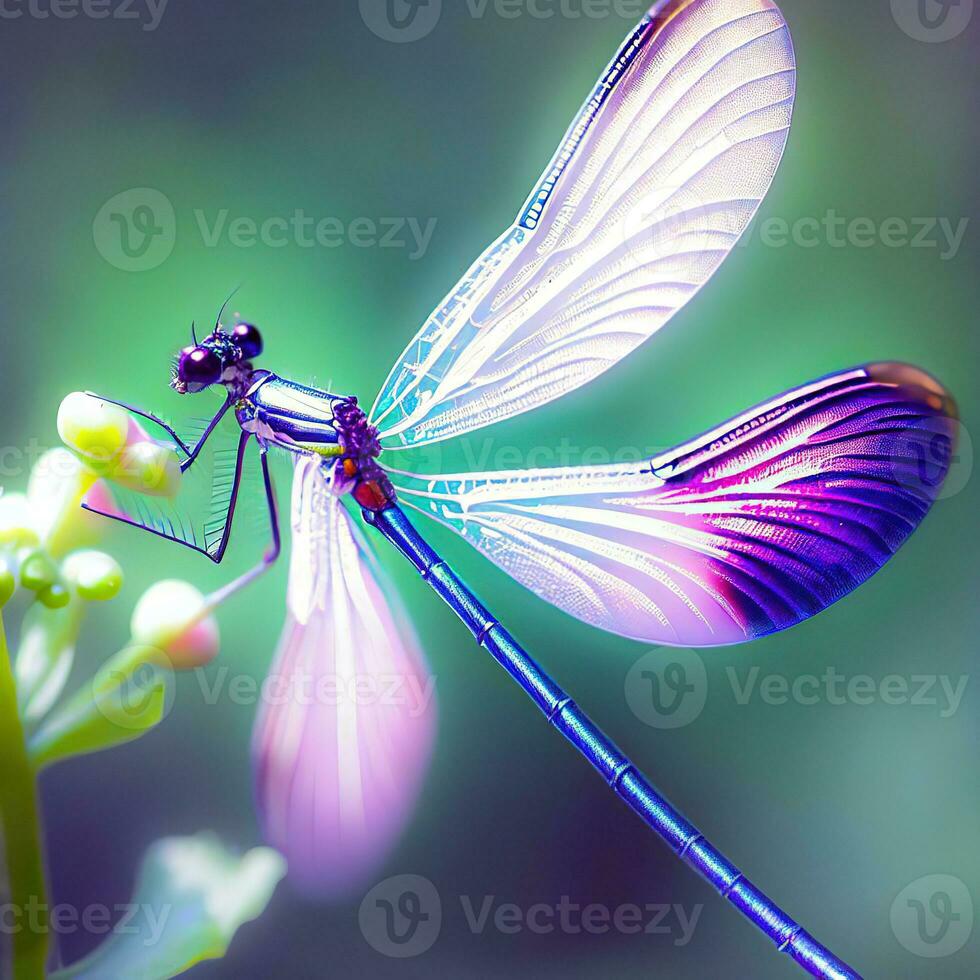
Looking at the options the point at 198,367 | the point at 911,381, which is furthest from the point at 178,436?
the point at 911,381

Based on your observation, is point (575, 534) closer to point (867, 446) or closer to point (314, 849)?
point (867, 446)

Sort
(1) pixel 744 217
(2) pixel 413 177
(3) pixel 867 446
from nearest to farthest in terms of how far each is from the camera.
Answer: (3) pixel 867 446 → (1) pixel 744 217 → (2) pixel 413 177

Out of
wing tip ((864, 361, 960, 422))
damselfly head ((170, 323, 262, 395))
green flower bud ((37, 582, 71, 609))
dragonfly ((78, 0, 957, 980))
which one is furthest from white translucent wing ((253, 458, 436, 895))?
wing tip ((864, 361, 960, 422))

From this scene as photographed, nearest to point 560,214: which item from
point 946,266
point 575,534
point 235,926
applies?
point 575,534

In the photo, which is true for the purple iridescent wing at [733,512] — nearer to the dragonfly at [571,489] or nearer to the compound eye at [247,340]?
the dragonfly at [571,489]

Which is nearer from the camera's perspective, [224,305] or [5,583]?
[5,583]

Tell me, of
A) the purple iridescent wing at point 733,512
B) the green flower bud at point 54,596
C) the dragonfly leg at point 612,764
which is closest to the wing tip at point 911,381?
the purple iridescent wing at point 733,512

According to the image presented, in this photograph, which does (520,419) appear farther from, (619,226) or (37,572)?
(37,572)
